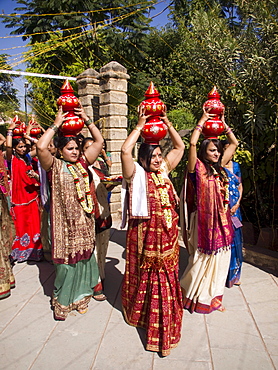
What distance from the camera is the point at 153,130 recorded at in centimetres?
282

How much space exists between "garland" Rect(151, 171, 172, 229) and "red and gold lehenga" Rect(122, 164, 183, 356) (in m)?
0.03

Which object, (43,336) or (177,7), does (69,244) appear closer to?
(43,336)

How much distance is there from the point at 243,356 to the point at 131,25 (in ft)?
35.9

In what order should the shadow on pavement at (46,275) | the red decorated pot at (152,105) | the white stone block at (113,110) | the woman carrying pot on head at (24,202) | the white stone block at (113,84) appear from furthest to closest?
the white stone block at (113,110)
the white stone block at (113,84)
the woman carrying pot on head at (24,202)
the shadow on pavement at (46,275)
the red decorated pot at (152,105)

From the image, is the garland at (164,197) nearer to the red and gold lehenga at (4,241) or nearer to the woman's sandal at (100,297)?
the woman's sandal at (100,297)

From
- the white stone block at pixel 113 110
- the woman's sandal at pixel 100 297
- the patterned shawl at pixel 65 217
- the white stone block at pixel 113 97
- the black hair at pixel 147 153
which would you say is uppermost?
the white stone block at pixel 113 97

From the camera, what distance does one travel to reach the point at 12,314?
3.47 m

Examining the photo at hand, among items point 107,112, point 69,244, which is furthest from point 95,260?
point 107,112

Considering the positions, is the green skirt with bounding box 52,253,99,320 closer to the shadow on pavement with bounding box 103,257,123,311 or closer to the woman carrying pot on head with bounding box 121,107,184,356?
the shadow on pavement with bounding box 103,257,123,311

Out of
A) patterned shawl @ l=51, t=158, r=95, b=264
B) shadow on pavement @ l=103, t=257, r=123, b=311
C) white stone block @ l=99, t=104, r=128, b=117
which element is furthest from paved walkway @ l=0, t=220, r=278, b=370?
white stone block @ l=99, t=104, r=128, b=117

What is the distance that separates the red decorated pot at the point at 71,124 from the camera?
121 inches

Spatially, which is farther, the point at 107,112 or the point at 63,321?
the point at 107,112

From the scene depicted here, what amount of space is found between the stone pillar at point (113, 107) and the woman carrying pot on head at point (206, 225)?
3648mm

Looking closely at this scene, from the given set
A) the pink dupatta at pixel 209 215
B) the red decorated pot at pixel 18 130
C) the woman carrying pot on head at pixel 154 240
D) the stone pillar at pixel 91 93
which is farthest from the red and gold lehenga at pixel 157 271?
the stone pillar at pixel 91 93
